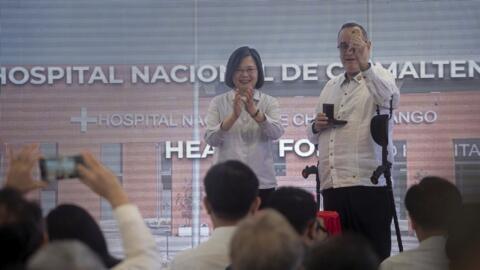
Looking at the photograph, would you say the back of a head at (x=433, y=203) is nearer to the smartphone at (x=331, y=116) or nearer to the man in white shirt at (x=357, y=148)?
the man in white shirt at (x=357, y=148)

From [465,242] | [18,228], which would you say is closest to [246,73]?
[465,242]

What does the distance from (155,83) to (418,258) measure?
303 centimetres

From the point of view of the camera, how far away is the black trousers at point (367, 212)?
420 centimetres

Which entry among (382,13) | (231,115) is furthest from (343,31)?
(382,13)

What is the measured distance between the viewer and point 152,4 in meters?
5.64

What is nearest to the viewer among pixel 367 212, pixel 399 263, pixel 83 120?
pixel 399 263

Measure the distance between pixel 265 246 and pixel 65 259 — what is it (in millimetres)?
477

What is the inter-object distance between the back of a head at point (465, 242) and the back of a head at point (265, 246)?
2.85 ft

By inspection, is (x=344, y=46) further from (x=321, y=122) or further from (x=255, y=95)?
(x=255, y=95)

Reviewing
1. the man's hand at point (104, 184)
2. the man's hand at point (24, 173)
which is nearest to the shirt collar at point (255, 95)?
the man's hand at point (24, 173)

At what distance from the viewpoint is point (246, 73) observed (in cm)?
459

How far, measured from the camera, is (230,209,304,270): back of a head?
73.0 inches

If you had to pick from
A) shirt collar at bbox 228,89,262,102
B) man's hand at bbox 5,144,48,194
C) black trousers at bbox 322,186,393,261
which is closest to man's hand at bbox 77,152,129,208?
man's hand at bbox 5,144,48,194

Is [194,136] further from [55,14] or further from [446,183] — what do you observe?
[446,183]
